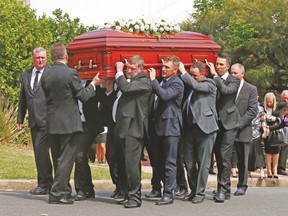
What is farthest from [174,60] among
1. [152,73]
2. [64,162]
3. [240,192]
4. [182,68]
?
[240,192]

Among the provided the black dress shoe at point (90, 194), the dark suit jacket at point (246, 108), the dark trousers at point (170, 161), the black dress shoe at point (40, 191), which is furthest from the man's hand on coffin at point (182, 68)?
the black dress shoe at point (40, 191)

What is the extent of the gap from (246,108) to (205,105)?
130 centimetres

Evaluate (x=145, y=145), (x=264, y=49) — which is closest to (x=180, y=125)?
(x=145, y=145)

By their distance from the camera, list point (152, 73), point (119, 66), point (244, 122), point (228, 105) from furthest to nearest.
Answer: point (244, 122)
point (228, 105)
point (152, 73)
point (119, 66)

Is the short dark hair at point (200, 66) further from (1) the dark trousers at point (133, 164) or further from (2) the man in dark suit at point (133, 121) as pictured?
(1) the dark trousers at point (133, 164)

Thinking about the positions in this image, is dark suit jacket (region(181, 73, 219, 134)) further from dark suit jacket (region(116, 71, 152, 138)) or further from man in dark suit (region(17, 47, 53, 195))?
man in dark suit (region(17, 47, 53, 195))

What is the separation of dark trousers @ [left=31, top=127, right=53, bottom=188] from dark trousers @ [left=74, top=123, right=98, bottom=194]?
0.58 m

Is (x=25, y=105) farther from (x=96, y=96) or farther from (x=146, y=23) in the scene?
(x=146, y=23)

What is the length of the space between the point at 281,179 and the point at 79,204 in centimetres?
613

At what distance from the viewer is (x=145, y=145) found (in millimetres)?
11367

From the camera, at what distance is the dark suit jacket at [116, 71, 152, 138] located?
34.5 feet

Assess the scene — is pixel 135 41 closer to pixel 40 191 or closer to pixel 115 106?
pixel 115 106

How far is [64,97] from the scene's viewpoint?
10.5 m

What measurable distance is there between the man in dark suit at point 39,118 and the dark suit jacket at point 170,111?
1.58 m
